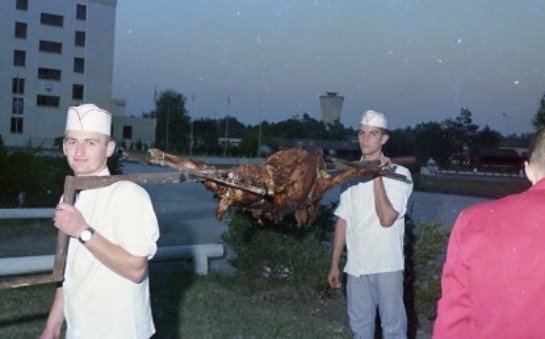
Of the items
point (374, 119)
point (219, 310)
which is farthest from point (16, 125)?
point (374, 119)

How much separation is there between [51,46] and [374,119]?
11.0m

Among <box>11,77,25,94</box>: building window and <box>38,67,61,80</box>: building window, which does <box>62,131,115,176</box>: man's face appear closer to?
<box>38,67,61,80</box>: building window

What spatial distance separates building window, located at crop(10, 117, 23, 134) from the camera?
17252mm

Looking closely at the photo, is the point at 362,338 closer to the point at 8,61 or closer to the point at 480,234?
the point at 480,234

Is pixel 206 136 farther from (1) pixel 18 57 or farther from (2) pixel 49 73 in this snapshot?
(1) pixel 18 57

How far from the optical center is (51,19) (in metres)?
15.7

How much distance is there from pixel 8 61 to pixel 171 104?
12700 mm

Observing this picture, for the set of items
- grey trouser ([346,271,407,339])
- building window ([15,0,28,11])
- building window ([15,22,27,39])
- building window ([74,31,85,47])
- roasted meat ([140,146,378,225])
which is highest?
building window ([15,0,28,11])

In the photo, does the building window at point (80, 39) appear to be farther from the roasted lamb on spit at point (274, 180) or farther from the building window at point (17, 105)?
the roasted lamb on spit at point (274, 180)

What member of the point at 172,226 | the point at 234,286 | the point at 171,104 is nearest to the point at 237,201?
the point at 171,104

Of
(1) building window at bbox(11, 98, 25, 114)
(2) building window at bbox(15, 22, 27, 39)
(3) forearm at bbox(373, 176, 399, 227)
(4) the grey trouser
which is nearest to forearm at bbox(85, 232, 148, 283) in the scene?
(3) forearm at bbox(373, 176, 399, 227)

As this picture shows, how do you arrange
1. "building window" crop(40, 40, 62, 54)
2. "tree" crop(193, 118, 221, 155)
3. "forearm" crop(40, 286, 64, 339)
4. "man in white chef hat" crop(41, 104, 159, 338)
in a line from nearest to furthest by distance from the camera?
"man in white chef hat" crop(41, 104, 159, 338) < "forearm" crop(40, 286, 64, 339) < "tree" crop(193, 118, 221, 155) < "building window" crop(40, 40, 62, 54)

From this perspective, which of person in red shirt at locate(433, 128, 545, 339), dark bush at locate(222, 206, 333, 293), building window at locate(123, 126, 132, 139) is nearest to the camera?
person in red shirt at locate(433, 128, 545, 339)

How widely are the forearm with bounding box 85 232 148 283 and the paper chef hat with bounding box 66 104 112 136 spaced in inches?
18.7
